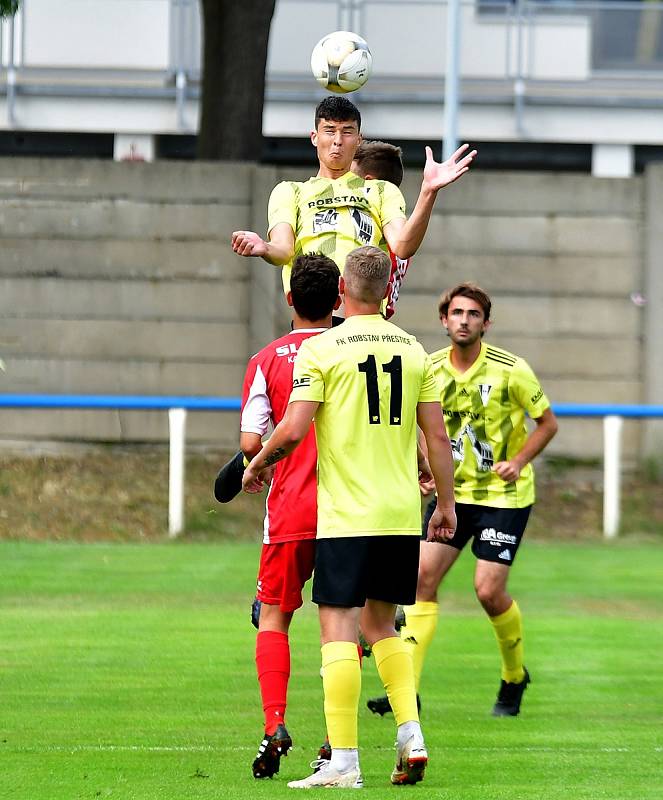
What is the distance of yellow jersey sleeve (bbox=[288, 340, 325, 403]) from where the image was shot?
6.09 meters

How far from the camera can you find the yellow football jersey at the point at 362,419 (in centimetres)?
611

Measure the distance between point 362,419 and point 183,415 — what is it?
30.1ft

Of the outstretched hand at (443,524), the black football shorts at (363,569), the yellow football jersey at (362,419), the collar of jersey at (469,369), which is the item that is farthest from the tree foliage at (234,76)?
the black football shorts at (363,569)

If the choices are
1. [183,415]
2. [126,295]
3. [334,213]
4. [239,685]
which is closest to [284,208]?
[334,213]

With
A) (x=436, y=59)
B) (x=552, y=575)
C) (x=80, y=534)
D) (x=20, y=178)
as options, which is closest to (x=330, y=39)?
(x=552, y=575)

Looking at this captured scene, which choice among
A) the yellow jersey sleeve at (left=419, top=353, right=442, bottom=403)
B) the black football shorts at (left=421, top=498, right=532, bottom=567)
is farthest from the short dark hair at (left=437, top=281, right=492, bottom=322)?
the yellow jersey sleeve at (left=419, top=353, right=442, bottom=403)

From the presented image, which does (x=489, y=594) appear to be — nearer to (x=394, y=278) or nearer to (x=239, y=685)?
(x=239, y=685)

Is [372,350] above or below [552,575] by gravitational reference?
above

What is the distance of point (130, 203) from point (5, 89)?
730 centimetres

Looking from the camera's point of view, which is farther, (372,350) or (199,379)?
(199,379)

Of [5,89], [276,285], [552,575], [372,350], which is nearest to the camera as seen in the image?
[372,350]

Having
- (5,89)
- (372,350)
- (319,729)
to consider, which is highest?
(5,89)

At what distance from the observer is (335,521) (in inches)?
242

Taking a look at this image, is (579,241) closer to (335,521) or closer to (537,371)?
(537,371)
